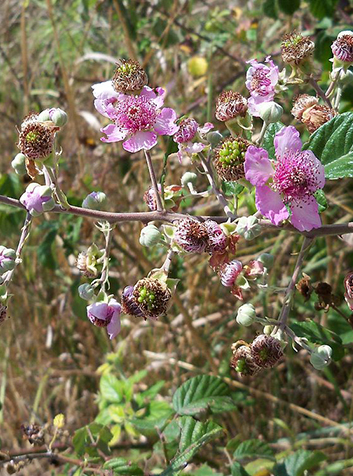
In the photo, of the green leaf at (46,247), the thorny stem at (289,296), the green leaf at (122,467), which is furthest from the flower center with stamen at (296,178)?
the green leaf at (46,247)

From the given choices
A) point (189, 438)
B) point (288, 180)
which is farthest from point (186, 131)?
point (189, 438)

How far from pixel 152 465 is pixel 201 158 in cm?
148

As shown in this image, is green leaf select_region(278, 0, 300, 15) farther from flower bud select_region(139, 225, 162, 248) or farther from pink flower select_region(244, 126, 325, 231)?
flower bud select_region(139, 225, 162, 248)

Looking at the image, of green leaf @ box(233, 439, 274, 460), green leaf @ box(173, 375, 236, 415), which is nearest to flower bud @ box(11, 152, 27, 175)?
green leaf @ box(173, 375, 236, 415)

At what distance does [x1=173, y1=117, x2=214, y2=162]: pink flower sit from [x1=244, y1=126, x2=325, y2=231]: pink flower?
172mm

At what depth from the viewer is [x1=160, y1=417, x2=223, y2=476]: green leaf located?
1.21 metres

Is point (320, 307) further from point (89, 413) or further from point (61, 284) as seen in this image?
point (61, 284)

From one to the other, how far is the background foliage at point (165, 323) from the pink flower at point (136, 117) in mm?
435

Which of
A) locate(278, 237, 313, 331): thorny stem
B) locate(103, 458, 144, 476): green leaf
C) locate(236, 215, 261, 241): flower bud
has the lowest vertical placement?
locate(103, 458, 144, 476): green leaf

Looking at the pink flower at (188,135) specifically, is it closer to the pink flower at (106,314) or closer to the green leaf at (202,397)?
the pink flower at (106,314)

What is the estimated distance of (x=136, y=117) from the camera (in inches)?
48.3

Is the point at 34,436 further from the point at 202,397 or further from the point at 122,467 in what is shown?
the point at 202,397

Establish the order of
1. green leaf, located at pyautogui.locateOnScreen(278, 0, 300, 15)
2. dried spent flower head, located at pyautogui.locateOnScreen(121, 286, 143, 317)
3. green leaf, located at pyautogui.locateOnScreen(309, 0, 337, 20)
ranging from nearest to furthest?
dried spent flower head, located at pyautogui.locateOnScreen(121, 286, 143, 317) → green leaf, located at pyautogui.locateOnScreen(309, 0, 337, 20) → green leaf, located at pyautogui.locateOnScreen(278, 0, 300, 15)

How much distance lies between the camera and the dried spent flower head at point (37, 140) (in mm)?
1055
